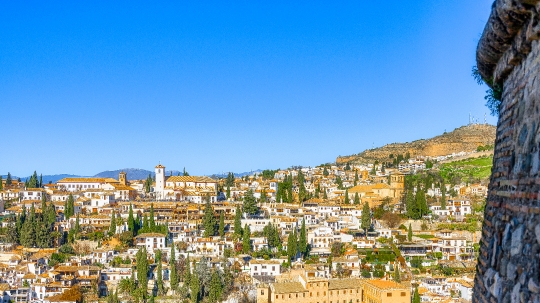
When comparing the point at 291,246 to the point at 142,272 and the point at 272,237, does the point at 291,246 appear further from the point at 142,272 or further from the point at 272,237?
the point at 142,272

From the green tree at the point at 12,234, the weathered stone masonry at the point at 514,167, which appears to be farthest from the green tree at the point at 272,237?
the weathered stone masonry at the point at 514,167

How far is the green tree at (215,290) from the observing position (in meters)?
24.8

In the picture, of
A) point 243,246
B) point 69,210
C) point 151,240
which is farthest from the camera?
point 69,210

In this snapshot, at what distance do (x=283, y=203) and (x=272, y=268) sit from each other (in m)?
13.9

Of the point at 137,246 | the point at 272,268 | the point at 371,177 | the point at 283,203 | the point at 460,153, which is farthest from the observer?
the point at 460,153

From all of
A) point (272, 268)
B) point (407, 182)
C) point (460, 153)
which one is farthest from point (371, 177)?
point (272, 268)

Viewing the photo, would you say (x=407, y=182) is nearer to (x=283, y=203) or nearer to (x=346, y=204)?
(x=346, y=204)

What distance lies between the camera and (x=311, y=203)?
42.0 m

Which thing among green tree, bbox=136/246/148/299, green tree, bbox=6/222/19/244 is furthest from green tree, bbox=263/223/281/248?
green tree, bbox=6/222/19/244

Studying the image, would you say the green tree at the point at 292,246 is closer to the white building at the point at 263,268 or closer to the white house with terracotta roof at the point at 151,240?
the white building at the point at 263,268

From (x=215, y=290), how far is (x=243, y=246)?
6.78 m

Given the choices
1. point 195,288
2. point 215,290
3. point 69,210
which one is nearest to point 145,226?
point 69,210

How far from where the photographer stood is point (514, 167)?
83.9 inches

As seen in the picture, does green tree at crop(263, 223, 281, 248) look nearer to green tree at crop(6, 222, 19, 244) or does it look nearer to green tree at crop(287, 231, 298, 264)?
green tree at crop(287, 231, 298, 264)
